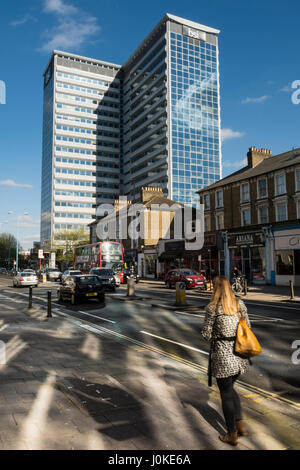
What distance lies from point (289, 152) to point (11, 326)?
3347cm

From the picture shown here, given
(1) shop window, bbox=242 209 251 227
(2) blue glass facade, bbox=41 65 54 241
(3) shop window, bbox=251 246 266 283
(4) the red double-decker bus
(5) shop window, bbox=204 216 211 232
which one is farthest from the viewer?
(2) blue glass facade, bbox=41 65 54 241

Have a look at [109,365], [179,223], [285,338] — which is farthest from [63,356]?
[179,223]

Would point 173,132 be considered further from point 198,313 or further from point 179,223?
point 198,313

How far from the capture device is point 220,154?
89.6 meters

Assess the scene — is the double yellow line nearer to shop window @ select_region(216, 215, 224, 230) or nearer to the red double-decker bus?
the red double-decker bus

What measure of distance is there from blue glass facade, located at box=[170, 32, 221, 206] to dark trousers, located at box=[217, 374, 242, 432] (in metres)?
78.3

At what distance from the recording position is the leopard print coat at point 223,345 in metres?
3.80

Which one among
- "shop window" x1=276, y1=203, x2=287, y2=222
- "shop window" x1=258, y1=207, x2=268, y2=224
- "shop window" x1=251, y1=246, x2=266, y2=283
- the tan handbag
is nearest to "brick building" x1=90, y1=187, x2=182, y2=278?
"shop window" x1=258, y1=207, x2=268, y2=224

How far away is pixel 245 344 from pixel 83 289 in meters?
15.0

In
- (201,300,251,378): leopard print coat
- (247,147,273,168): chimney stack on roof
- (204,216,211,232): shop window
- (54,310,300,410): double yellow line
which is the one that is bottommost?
(54,310,300,410): double yellow line

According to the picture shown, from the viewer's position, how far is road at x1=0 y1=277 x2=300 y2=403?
19.9ft

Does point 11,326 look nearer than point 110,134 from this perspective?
Yes

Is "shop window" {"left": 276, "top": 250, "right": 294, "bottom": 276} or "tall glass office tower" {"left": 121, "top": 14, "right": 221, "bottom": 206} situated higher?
"tall glass office tower" {"left": 121, "top": 14, "right": 221, "bottom": 206}

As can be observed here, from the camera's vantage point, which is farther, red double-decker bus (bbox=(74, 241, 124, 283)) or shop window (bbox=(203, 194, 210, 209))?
shop window (bbox=(203, 194, 210, 209))
